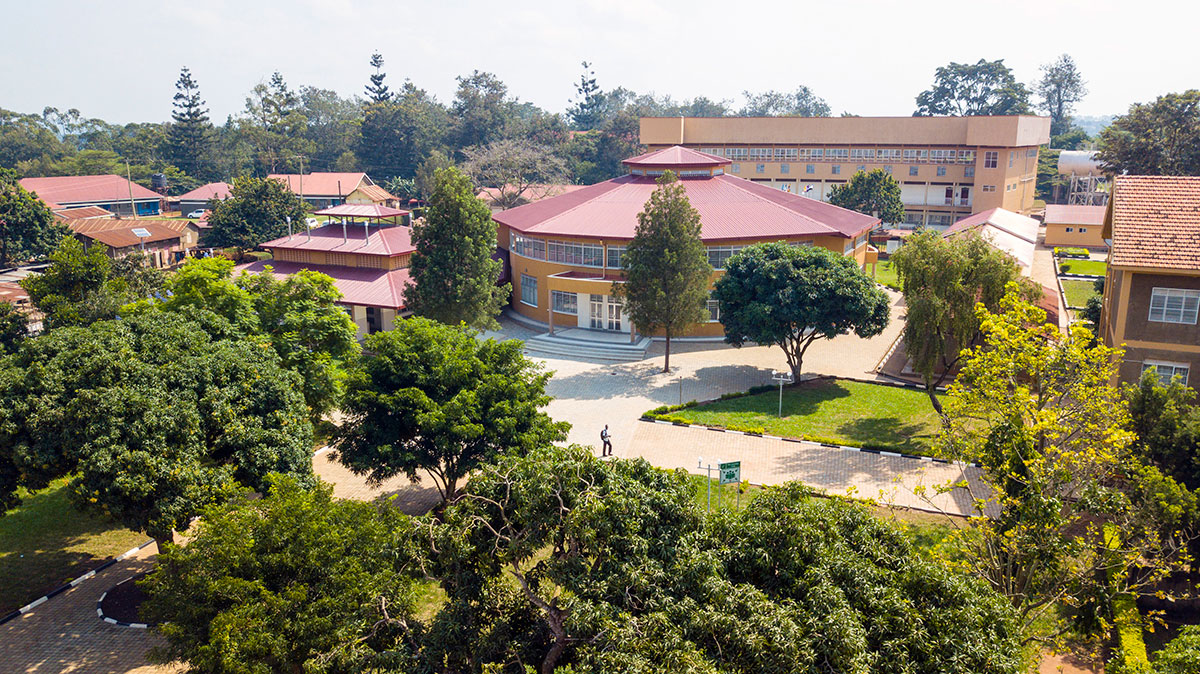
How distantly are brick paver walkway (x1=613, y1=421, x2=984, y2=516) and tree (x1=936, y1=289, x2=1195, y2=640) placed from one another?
12.4 feet

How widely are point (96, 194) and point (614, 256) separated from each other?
6711 centimetres

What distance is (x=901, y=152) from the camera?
238 feet

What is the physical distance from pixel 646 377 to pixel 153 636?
2141cm

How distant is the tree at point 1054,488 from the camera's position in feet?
47.1

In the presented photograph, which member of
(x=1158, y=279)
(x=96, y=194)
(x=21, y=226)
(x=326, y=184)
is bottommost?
(x=21, y=226)

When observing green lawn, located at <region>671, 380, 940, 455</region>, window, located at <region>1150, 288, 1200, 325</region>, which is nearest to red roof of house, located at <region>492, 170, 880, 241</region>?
green lawn, located at <region>671, 380, 940, 455</region>

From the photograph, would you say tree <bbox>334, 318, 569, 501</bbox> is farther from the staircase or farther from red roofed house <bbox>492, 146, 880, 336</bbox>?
red roofed house <bbox>492, 146, 880, 336</bbox>

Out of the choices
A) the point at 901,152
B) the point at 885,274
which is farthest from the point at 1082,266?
the point at 901,152

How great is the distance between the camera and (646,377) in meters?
34.3

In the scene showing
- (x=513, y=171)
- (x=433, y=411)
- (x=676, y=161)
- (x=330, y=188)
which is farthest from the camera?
(x=330, y=188)

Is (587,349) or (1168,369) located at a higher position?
(1168,369)

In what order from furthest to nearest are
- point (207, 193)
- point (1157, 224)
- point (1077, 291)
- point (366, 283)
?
point (207, 193), point (1077, 291), point (366, 283), point (1157, 224)

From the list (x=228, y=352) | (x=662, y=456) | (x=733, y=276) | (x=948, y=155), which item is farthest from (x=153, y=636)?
(x=948, y=155)

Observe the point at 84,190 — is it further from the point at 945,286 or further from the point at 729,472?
the point at 945,286
